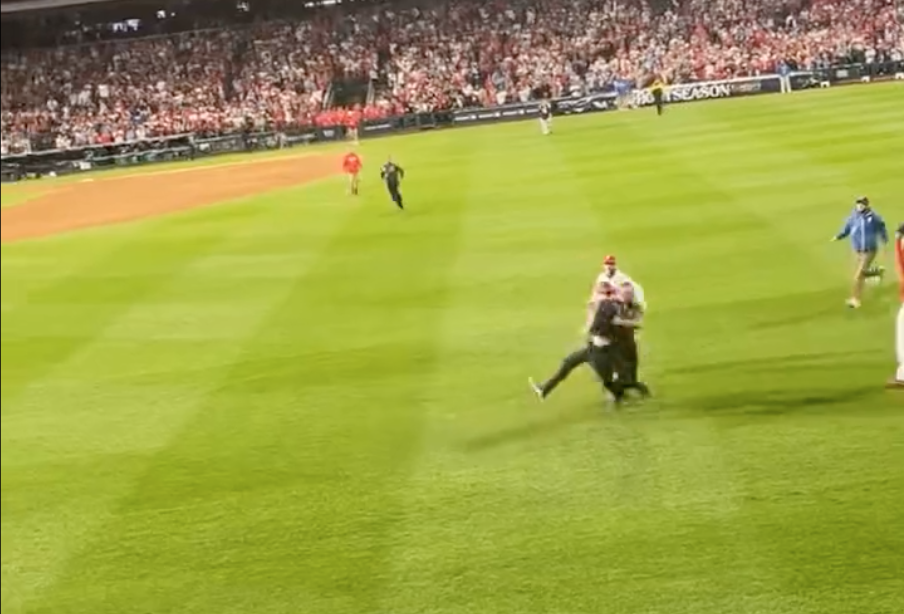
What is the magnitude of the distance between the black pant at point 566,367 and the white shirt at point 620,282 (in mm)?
338

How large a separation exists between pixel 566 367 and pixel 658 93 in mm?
1407

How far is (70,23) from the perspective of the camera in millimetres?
4391

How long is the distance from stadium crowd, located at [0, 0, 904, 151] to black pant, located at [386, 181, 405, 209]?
1.24 ft

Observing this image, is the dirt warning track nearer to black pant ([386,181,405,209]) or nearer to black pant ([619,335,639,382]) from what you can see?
black pant ([386,181,405,209])

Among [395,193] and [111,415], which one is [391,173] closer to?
[395,193]

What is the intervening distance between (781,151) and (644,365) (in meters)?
1.49

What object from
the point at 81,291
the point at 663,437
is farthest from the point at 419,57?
the point at 663,437

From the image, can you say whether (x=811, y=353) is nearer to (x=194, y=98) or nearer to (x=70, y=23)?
(x=194, y=98)

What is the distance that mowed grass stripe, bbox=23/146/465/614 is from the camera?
5348mm

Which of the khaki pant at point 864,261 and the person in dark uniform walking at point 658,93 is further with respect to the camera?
the khaki pant at point 864,261

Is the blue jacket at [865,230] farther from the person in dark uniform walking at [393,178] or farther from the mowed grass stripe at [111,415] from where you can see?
the mowed grass stripe at [111,415]

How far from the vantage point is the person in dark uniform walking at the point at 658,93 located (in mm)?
5348

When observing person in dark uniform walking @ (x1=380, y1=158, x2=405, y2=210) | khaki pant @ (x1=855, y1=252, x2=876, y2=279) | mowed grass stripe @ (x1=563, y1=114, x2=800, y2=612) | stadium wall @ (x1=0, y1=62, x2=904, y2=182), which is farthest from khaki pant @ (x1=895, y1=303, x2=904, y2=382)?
person in dark uniform walking @ (x1=380, y1=158, x2=405, y2=210)

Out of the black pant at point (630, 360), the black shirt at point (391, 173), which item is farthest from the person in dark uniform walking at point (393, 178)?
the black pant at point (630, 360)
